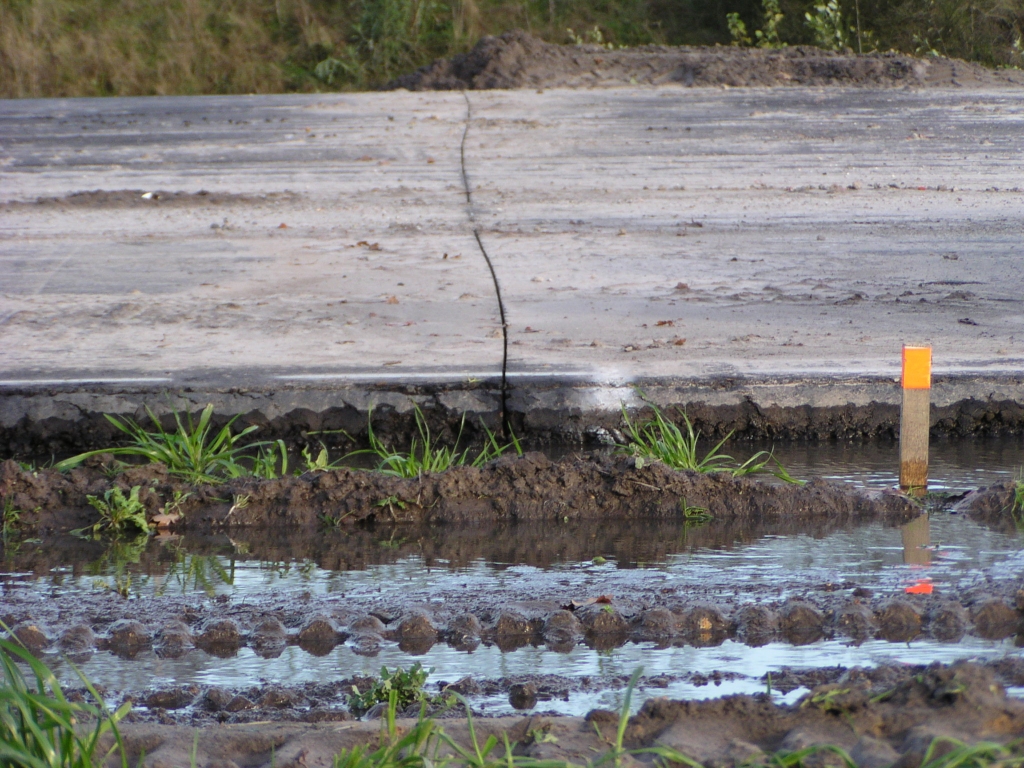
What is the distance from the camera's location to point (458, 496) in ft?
14.2

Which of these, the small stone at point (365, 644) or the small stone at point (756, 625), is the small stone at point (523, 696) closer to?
the small stone at point (365, 644)

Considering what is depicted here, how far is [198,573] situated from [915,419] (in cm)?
259

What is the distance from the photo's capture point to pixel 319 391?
5.07 metres

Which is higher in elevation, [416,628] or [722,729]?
[722,729]

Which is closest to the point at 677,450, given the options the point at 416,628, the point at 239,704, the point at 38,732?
the point at 416,628

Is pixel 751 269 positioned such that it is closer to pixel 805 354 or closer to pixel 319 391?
pixel 805 354

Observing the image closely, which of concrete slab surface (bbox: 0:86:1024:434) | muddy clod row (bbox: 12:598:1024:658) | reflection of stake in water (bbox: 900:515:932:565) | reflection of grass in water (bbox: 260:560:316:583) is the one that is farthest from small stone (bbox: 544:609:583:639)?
concrete slab surface (bbox: 0:86:1024:434)

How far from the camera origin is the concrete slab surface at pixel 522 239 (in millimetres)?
5586

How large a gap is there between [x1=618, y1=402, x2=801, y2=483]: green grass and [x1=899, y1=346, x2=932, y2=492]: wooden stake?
1.34 feet

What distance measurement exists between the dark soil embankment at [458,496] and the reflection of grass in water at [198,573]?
11.3 inches

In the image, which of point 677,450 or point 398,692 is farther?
point 677,450

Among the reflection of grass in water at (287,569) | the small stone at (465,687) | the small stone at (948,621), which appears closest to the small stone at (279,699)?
the small stone at (465,687)

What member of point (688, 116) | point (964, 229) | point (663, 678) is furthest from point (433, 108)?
point (663, 678)

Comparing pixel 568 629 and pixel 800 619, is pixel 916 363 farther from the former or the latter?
pixel 568 629
